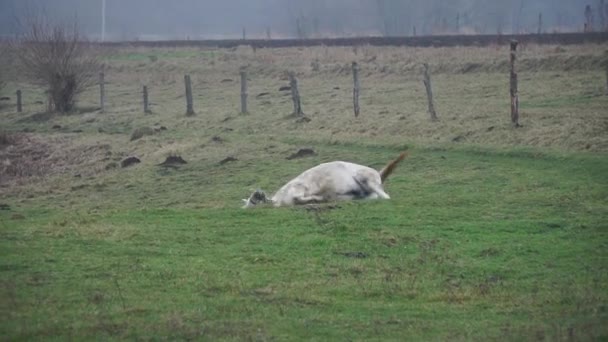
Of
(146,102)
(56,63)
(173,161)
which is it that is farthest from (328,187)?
(56,63)

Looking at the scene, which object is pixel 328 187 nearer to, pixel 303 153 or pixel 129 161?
pixel 303 153

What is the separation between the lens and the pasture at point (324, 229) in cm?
890

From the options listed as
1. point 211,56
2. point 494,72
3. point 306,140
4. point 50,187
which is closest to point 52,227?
point 50,187

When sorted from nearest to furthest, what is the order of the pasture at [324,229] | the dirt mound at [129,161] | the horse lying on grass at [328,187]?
the pasture at [324,229], the horse lying on grass at [328,187], the dirt mound at [129,161]

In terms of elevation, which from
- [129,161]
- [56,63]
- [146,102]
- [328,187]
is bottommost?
[129,161]

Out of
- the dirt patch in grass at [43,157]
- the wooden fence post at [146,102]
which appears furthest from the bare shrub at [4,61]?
the dirt patch in grass at [43,157]

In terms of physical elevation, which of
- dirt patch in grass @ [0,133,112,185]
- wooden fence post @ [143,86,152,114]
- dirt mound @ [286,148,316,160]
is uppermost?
wooden fence post @ [143,86,152,114]

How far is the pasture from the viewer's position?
29.2ft

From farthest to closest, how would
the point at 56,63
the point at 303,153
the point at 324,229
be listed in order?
the point at 56,63 < the point at 303,153 < the point at 324,229

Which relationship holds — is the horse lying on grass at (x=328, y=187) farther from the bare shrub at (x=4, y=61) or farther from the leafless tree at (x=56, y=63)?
the bare shrub at (x=4, y=61)

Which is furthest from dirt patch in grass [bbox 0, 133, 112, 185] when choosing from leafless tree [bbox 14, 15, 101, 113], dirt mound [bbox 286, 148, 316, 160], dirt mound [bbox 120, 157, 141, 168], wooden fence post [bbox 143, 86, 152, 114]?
leafless tree [bbox 14, 15, 101, 113]

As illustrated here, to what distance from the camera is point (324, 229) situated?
13.2 metres

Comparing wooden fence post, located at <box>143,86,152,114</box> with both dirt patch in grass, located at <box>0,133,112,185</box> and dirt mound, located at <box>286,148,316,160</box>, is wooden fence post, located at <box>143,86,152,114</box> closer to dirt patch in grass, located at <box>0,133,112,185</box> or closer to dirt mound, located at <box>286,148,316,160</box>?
dirt patch in grass, located at <box>0,133,112,185</box>

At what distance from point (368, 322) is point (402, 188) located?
9214mm
